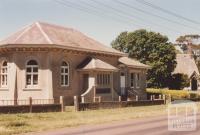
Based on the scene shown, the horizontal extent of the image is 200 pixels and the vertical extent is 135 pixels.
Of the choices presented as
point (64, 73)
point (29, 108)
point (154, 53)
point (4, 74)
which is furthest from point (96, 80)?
point (154, 53)

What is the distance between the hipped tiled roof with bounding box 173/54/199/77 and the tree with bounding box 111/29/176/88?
1066cm

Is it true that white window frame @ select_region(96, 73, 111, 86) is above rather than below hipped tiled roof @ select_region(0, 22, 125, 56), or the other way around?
below

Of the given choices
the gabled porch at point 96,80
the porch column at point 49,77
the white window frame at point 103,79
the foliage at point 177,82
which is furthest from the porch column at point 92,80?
the foliage at point 177,82

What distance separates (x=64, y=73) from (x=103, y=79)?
13.9ft

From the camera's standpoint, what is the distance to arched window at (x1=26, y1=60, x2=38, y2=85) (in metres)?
31.6

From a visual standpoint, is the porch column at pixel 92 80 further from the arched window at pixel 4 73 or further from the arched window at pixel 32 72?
the arched window at pixel 4 73

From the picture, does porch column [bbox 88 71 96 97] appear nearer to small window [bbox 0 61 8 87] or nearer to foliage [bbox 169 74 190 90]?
small window [bbox 0 61 8 87]

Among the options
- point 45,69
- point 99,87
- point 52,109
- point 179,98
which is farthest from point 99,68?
point 179,98

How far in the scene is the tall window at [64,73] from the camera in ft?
108

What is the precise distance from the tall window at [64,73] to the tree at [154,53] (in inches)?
997

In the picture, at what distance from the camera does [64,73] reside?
32906 millimetres

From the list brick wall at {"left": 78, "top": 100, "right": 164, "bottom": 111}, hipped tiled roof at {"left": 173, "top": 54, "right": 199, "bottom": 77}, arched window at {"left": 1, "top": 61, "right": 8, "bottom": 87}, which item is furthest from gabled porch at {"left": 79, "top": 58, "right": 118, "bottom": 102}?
hipped tiled roof at {"left": 173, "top": 54, "right": 199, "bottom": 77}

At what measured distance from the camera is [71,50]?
108ft

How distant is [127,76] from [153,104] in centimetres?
683
